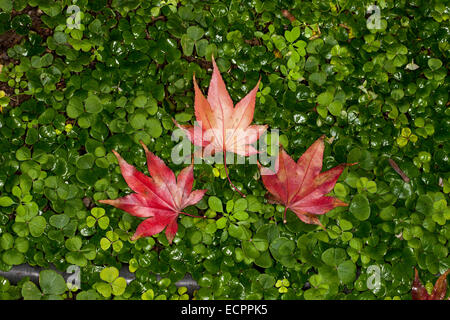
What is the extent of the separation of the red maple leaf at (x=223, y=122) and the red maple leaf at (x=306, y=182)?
0.12 m

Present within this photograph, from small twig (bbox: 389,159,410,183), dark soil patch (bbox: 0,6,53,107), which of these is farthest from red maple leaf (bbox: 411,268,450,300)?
dark soil patch (bbox: 0,6,53,107)

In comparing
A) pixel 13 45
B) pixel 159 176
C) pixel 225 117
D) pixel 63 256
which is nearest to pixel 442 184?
pixel 225 117

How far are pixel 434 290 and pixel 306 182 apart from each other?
564 millimetres

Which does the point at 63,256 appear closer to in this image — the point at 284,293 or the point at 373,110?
the point at 284,293

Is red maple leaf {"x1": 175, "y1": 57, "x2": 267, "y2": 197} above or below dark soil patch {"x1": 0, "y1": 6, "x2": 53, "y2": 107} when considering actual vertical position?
below

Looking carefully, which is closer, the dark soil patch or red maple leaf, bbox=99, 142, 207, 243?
red maple leaf, bbox=99, 142, 207, 243

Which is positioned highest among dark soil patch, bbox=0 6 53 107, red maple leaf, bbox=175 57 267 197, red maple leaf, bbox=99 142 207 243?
dark soil patch, bbox=0 6 53 107

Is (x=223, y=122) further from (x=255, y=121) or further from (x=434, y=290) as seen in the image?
(x=434, y=290)

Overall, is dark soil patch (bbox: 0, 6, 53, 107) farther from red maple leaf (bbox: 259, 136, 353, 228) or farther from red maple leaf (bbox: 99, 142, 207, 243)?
red maple leaf (bbox: 259, 136, 353, 228)

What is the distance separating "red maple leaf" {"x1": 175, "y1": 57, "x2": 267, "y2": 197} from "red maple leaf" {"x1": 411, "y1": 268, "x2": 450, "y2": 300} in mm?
690

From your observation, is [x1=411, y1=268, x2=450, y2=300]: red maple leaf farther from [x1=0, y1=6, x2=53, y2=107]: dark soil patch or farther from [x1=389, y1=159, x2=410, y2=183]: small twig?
[x1=0, y1=6, x2=53, y2=107]: dark soil patch

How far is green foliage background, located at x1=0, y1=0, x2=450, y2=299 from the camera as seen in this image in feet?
3.75

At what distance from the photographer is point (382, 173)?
1.24 m
